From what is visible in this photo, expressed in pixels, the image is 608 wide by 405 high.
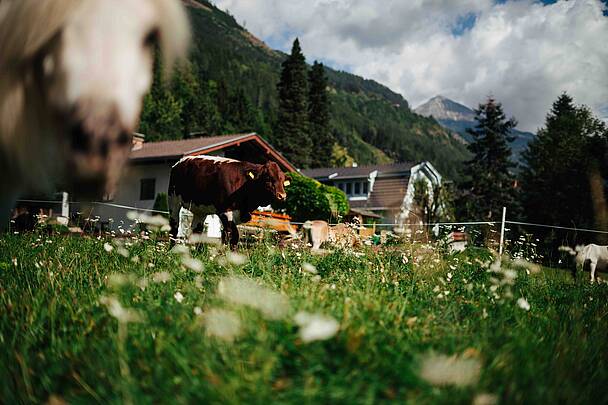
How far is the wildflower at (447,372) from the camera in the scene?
1.74m

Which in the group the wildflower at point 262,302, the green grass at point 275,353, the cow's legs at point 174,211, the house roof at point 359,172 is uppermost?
the house roof at point 359,172

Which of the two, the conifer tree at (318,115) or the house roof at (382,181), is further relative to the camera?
the conifer tree at (318,115)

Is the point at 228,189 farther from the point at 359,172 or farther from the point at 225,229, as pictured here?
the point at 359,172

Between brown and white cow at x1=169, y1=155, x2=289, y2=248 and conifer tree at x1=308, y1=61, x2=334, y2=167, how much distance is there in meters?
61.2

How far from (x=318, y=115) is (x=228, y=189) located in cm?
6346

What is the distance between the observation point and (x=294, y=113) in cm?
6369

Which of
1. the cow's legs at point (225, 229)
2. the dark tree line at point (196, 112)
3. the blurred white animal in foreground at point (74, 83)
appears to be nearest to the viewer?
the blurred white animal in foreground at point (74, 83)

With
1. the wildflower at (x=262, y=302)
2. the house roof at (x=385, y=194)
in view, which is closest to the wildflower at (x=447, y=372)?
the wildflower at (x=262, y=302)

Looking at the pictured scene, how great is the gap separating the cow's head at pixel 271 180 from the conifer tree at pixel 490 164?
148 ft

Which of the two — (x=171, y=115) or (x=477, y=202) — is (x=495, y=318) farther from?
(x=171, y=115)

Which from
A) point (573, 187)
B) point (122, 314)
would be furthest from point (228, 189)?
point (573, 187)

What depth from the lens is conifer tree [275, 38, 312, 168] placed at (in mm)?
63344

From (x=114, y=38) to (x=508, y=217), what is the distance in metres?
47.4

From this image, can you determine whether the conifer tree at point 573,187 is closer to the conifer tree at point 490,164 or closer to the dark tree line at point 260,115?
the conifer tree at point 490,164
